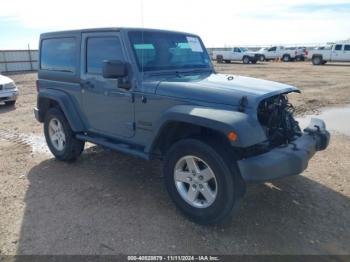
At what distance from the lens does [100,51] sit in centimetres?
478

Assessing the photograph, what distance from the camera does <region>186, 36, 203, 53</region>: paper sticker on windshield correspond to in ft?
16.7

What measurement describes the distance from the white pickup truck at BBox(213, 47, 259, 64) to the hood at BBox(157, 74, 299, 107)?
33839 millimetres

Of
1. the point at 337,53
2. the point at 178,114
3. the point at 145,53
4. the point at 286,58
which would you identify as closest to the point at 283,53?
the point at 286,58

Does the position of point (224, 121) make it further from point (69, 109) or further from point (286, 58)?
point (286, 58)

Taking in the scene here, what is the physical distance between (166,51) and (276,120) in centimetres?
172

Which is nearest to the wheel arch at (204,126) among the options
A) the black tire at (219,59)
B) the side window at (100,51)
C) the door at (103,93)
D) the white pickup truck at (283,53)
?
the door at (103,93)

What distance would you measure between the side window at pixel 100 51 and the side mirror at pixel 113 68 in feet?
1.29

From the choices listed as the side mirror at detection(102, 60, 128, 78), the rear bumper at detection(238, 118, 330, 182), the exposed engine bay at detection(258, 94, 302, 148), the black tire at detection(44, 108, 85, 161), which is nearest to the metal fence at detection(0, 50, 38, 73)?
the black tire at detection(44, 108, 85, 161)

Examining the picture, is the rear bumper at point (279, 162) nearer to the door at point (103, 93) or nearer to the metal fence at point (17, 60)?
the door at point (103, 93)

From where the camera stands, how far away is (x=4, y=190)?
4.75 m

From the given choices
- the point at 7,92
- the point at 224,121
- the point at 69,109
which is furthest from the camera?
the point at 7,92

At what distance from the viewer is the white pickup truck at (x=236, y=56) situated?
36.8 meters

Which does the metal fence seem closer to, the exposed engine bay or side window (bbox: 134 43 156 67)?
side window (bbox: 134 43 156 67)

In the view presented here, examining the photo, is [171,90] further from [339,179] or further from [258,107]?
[339,179]
